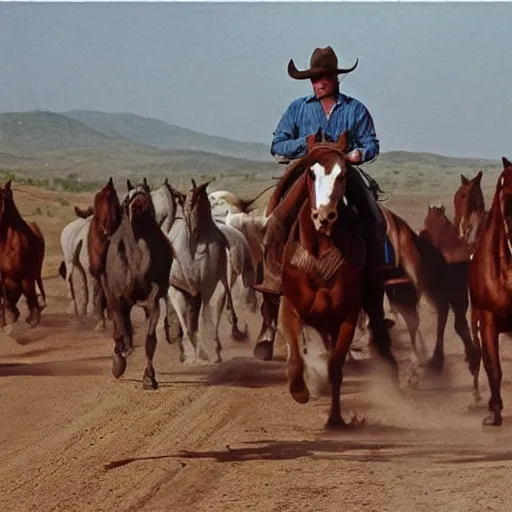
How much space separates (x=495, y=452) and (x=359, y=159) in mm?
2031

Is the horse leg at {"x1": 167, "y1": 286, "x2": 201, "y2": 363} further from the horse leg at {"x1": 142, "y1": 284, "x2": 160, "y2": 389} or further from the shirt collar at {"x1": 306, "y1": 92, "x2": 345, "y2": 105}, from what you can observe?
the shirt collar at {"x1": 306, "y1": 92, "x2": 345, "y2": 105}

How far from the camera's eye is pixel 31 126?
31.4ft

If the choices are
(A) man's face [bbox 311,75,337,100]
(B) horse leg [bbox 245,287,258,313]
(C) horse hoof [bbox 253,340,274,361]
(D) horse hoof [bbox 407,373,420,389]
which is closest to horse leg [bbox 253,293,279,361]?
(C) horse hoof [bbox 253,340,274,361]

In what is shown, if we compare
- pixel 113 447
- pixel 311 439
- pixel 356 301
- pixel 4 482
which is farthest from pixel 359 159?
pixel 4 482

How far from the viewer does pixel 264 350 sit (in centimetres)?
1050

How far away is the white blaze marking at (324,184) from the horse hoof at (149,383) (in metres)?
2.43

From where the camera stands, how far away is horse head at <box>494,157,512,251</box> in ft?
25.5

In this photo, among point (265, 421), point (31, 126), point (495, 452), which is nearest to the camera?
point (495, 452)

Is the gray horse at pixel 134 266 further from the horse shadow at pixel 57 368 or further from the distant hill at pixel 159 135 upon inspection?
the distant hill at pixel 159 135

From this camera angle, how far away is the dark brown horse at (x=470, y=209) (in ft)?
33.4

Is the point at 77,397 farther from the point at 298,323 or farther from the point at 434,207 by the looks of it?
the point at 434,207

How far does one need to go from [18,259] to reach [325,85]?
277 centimetres

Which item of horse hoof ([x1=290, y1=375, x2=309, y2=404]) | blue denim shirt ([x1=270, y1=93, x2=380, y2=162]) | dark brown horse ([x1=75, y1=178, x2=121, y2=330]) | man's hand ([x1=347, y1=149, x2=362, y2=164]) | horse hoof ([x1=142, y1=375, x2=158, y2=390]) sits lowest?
horse hoof ([x1=142, y1=375, x2=158, y2=390])

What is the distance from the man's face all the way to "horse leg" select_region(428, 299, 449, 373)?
2608 mm
